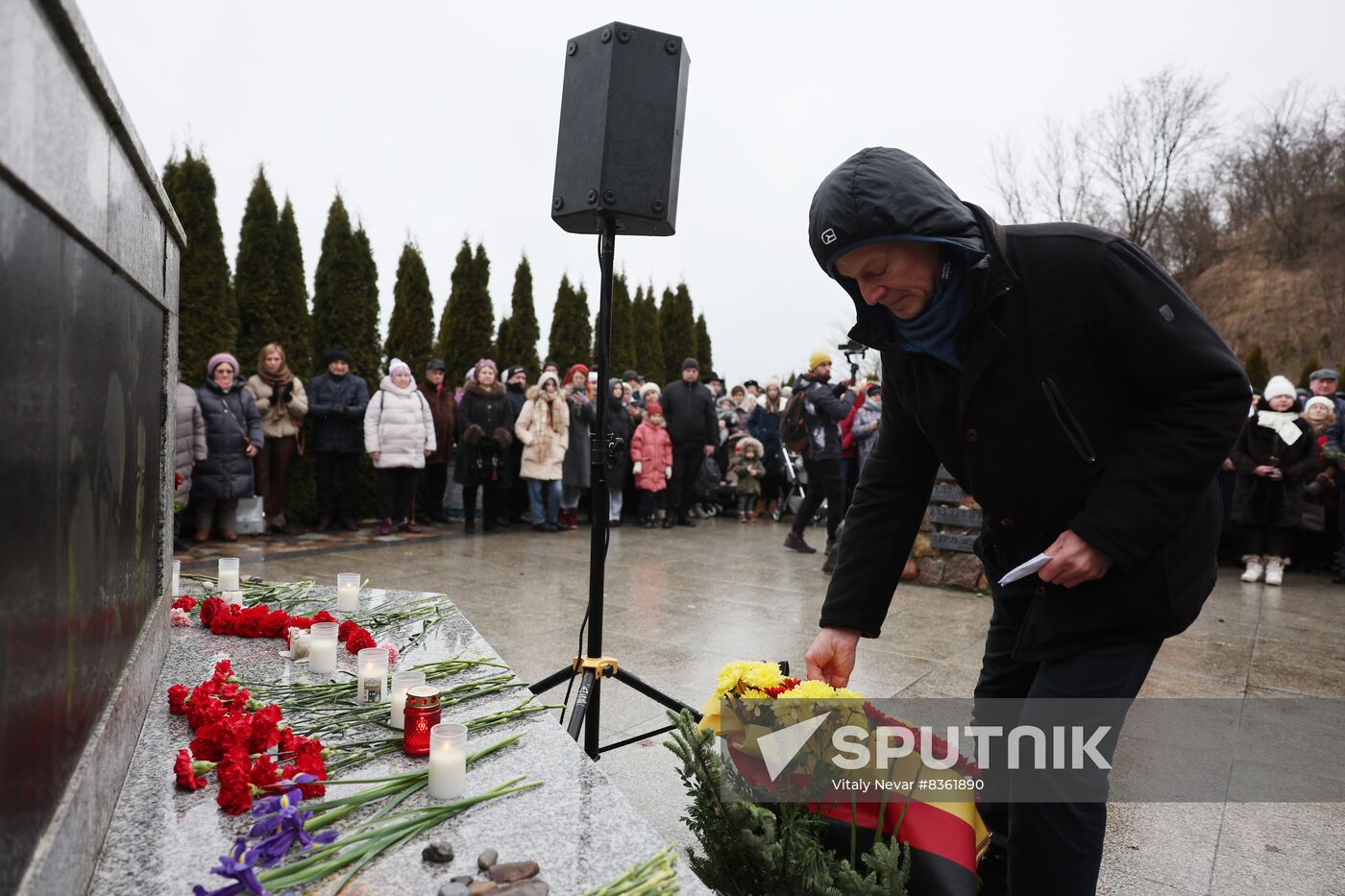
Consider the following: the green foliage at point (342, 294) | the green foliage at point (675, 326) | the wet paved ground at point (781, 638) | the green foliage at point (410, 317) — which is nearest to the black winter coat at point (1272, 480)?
the wet paved ground at point (781, 638)

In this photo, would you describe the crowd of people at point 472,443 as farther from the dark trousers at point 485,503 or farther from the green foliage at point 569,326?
the green foliage at point 569,326

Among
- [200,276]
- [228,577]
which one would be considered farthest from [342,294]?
[228,577]

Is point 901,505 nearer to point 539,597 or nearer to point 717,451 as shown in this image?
point 539,597

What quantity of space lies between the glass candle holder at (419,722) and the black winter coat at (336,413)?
8.67 meters

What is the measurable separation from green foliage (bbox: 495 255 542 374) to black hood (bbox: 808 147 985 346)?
13.5 metres

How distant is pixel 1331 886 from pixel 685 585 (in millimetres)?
5261

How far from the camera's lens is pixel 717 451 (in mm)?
14266

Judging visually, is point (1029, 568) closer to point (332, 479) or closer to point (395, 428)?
point (395, 428)

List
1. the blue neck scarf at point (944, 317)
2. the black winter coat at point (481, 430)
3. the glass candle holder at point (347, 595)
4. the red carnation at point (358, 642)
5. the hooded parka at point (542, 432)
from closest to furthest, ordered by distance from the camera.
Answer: the blue neck scarf at point (944, 317) → the red carnation at point (358, 642) → the glass candle holder at point (347, 595) → the black winter coat at point (481, 430) → the hooded parka at point (542, 432)

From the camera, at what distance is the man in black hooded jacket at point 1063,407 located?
183cm

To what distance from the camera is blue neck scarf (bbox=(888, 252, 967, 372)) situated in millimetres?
2010

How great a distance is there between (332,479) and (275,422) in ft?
3.17

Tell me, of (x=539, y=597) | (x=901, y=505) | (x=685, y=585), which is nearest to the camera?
(x=901, y=505)

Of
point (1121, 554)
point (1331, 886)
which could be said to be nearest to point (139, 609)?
point (1121, 554)
